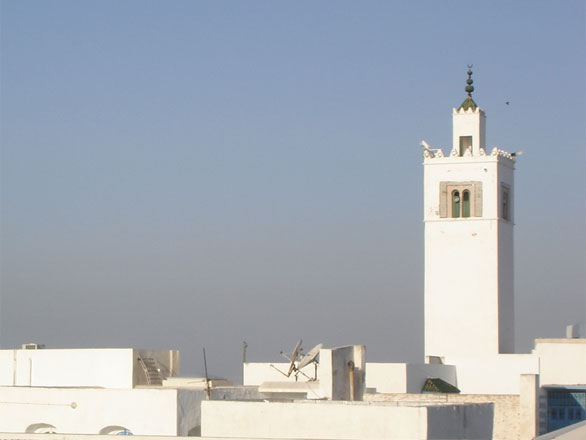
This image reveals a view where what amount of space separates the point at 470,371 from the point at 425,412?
Result: 21198mm

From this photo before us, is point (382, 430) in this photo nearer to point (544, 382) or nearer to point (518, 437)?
point (518, 437)

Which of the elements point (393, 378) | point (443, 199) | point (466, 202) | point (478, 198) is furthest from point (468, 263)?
point (393, 378)

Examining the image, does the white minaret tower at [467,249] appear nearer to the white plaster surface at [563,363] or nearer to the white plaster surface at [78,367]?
the white plaster surface at [563,363]

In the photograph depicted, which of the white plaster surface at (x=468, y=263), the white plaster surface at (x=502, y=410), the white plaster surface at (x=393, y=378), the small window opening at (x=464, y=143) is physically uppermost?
the small window opening at (x=464, y=143)

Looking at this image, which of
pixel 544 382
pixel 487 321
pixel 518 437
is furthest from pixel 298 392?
pixel 487 321

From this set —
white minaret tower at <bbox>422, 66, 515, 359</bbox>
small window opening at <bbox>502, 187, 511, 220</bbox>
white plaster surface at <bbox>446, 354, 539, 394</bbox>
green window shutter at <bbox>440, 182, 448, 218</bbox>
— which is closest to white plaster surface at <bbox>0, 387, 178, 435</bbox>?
white plaster surface at <bbox>446, 354, 539, 394</bbox>

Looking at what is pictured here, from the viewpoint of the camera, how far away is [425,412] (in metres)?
19.6

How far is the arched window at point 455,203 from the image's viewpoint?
43.1 meters

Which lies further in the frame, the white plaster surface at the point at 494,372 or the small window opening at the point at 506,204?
the small window opening at the point at 506,204

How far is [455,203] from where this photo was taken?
43156mm

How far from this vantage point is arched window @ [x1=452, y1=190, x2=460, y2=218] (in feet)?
141

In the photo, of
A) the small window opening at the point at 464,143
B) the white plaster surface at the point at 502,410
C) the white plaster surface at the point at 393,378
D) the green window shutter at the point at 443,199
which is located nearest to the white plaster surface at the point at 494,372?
the white plaster surface at the point at 393,378

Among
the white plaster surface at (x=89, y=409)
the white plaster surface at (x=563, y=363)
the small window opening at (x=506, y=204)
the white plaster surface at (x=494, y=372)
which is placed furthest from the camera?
Result: the small window opening at (x=506, y=204)

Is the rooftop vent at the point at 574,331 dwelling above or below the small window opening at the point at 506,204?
below
